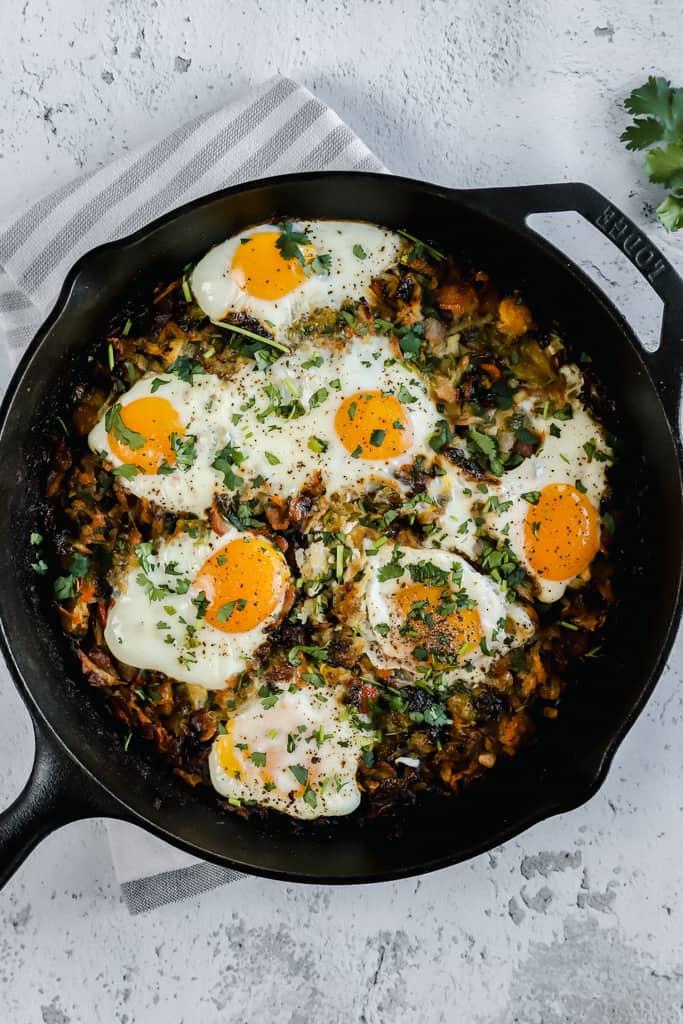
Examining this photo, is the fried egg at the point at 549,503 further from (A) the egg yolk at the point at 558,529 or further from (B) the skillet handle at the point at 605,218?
(B) the skillet handle at the point at 605,218

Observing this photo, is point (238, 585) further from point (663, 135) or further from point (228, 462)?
point (663, 135)

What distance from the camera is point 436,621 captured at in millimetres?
3494

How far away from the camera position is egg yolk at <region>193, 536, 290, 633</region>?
11.3 ft

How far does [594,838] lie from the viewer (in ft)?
12.6

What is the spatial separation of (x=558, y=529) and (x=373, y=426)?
80 centimetres

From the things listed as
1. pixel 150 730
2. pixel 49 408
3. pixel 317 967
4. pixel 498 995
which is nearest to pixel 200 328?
pixel 49 408

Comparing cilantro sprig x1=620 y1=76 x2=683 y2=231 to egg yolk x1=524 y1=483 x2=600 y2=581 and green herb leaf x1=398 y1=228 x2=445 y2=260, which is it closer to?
green herb leaf x1=398 y1=228 x2=445 y2=260

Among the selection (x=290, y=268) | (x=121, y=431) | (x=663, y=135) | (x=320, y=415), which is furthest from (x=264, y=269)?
(x=663, y=135)

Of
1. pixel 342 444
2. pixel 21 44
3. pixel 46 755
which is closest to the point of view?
pixel 46 755

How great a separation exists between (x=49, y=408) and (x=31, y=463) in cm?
22

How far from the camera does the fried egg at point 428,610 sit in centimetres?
350

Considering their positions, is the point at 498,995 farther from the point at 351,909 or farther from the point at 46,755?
the point at 46,755

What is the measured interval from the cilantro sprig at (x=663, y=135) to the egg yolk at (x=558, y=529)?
1166 millimetres

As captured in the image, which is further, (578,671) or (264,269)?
(578,671)
